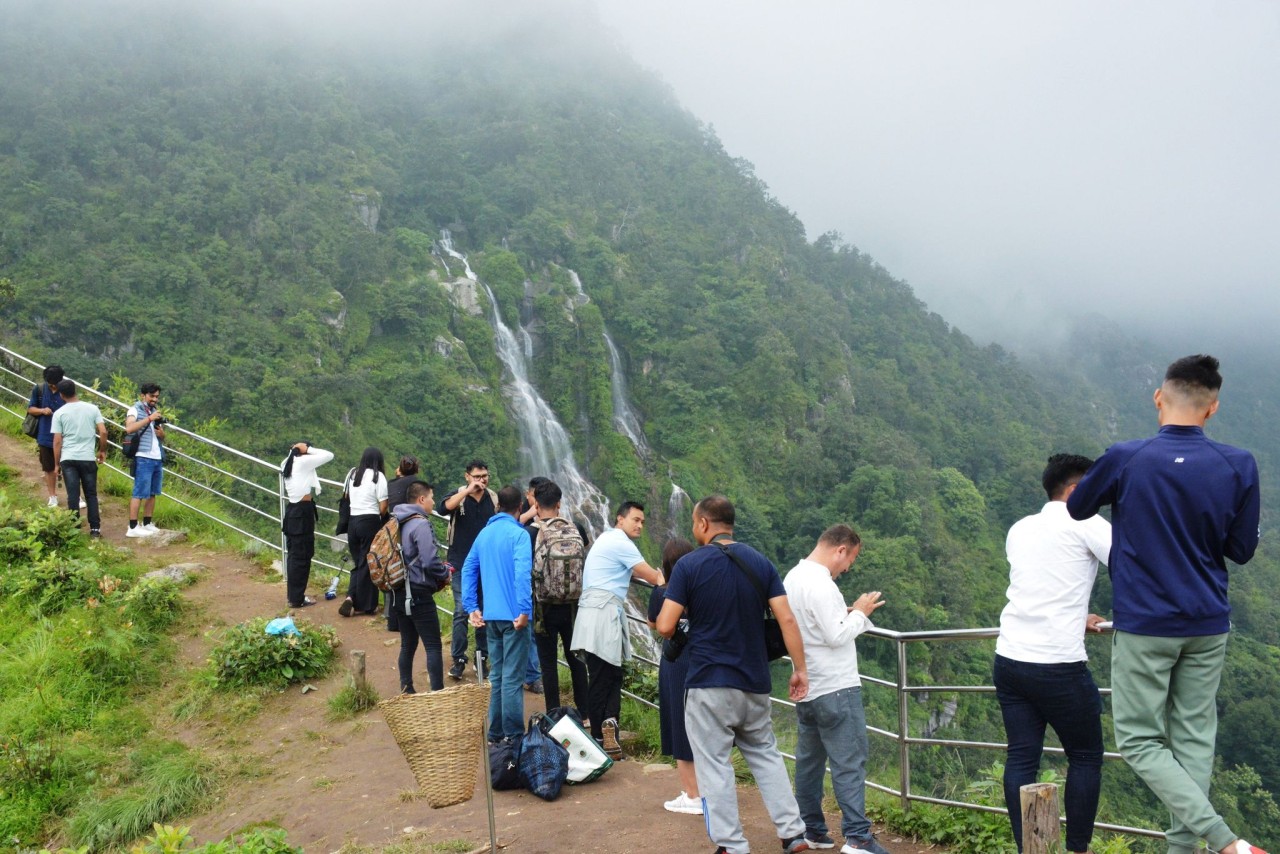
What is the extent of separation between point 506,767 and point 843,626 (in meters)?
1.98

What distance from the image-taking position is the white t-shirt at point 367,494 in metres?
7.00

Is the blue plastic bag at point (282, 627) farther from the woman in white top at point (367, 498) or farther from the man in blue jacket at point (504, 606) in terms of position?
the man in blue jacket at point (504, 606)

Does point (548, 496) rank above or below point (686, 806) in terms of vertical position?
above

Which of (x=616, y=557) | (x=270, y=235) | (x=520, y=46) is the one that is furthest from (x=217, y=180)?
(x=520, y=46)

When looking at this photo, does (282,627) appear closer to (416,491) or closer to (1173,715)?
(416,491)

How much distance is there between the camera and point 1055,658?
3.15m

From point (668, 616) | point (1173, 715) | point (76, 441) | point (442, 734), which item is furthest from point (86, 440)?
point (1173, 715)

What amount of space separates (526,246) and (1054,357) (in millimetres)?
92904

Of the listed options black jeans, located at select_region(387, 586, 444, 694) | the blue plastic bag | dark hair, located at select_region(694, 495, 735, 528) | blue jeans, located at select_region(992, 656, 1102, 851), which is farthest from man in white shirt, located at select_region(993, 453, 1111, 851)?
the blue plastic bag

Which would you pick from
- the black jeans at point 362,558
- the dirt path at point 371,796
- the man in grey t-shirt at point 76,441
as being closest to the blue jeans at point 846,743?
the dirt path at point 371,796

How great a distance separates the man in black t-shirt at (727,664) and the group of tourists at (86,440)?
19.9ft

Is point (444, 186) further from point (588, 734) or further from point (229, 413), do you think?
point (588, 734)

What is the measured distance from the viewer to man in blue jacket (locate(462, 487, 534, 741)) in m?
5.07

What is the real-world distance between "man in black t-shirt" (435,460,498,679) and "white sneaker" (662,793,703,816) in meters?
2.28
